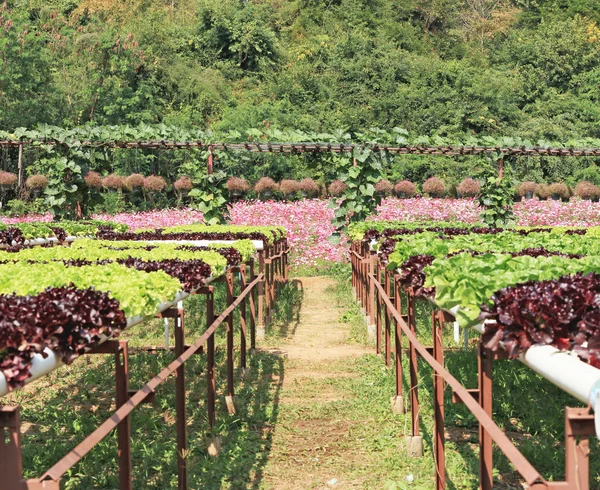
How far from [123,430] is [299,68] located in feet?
134

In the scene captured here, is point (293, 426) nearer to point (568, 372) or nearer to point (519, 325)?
point (519, 325)

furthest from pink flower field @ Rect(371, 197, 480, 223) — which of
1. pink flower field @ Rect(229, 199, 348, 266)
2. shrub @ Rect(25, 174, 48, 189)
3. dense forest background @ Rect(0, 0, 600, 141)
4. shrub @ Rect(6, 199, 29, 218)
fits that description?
shrub @ Rect(6, 199, 29, 218)

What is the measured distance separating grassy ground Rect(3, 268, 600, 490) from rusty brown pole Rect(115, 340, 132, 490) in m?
1.22

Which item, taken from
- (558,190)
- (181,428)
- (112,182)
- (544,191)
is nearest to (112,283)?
(181,428)

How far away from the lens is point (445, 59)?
50.3m

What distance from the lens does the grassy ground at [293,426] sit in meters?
5.95

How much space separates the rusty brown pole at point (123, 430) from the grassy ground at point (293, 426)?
122 cm

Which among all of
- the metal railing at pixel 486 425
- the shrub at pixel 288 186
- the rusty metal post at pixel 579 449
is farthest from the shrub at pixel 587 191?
the rusty metal post at pixel 579 449

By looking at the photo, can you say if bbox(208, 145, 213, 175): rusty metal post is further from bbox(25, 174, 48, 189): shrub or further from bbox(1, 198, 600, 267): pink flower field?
bbox(25, 174, 48, 189): shrub

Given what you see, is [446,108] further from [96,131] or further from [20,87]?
[96,131]

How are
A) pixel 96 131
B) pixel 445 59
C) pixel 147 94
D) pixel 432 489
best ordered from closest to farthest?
pixel 432 489
pixel 96 131
pixel 147 94
pixel 445 59

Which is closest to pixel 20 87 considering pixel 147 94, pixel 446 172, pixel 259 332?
pixel 147 94

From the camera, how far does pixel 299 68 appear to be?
43406 millimetres

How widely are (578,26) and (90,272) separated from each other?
1791 inches
